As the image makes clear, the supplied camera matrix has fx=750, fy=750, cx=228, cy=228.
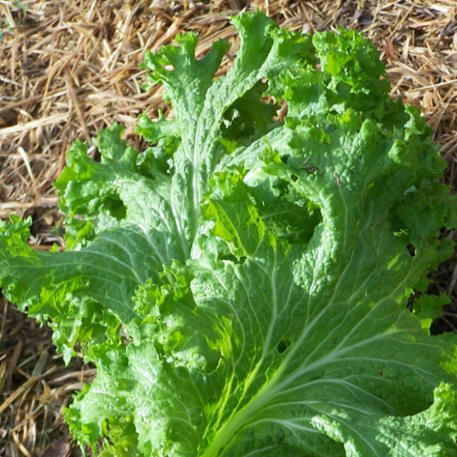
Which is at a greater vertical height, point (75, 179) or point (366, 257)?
point (366, 257)

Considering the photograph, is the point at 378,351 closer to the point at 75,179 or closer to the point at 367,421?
the point at 367,421

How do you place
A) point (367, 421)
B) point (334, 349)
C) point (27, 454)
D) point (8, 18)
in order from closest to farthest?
point (367, 421) → point (334, 349) → point (27, 454) → point (8, 18)

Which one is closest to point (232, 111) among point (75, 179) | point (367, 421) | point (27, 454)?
point (75, 179)

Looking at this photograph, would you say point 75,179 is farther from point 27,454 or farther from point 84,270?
point 27,454

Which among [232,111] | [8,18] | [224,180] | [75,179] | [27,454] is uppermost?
[224,180]

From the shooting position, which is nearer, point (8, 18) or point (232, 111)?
point (232, 111)

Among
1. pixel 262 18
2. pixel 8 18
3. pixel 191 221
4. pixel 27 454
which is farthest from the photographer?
pixel 8 18
